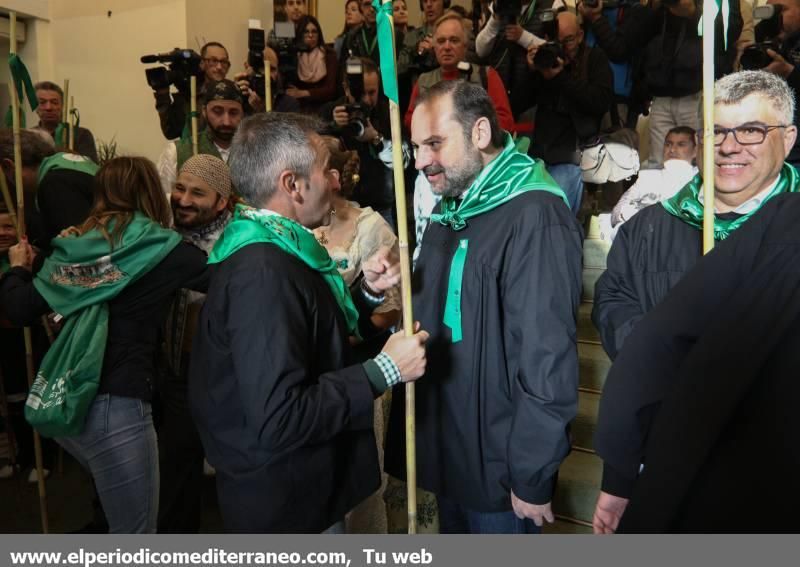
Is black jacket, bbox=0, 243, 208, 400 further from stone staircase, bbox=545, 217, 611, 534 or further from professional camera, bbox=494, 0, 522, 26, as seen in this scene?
professional camera, bbox=494, 0, 522, 26

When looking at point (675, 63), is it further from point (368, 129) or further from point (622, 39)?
point (368, 129)

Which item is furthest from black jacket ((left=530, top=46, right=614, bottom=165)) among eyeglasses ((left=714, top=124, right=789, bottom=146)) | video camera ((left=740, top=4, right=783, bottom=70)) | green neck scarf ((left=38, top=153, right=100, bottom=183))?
green neck scarf ((left=38, top=153, right=100, bottom=183))

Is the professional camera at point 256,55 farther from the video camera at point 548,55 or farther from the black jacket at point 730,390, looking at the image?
the black jacket at point 730,390

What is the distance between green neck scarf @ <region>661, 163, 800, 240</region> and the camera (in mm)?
1397

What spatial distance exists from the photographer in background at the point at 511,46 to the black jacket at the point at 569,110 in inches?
3.2

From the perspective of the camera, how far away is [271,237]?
121 cm

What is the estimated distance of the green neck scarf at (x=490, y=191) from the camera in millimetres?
1372

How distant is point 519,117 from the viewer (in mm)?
3498

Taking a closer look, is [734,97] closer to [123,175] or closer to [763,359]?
[763,359]

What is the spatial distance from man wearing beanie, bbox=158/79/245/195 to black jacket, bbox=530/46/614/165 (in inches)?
60.2

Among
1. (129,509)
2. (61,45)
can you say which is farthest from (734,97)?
(61,45)

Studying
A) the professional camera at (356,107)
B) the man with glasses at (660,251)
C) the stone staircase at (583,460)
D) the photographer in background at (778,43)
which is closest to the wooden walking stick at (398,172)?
the man with glasses at (660,251)

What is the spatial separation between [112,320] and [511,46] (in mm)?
2435

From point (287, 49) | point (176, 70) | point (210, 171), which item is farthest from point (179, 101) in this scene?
point (210, 171)
